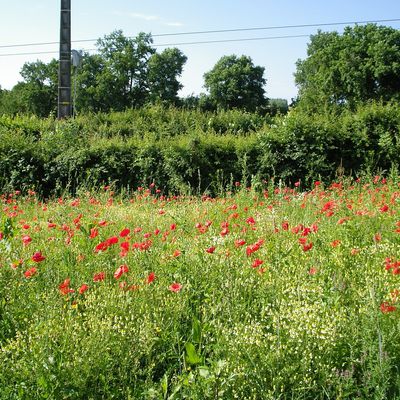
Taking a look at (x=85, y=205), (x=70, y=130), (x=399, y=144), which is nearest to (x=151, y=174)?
(x=70, y=130)

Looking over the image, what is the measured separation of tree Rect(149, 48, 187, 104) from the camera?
1970 inches

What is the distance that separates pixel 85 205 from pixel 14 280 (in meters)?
4.08

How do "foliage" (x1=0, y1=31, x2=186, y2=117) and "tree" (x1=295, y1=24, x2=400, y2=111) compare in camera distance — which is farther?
"foliage" (x1=0, y1=31, x2=186, y2=117)

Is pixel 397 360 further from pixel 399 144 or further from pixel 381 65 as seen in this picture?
pixel 381 65

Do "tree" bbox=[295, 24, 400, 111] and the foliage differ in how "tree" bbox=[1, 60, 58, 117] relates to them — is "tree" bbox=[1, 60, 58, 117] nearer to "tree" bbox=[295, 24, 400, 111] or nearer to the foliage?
the foliage

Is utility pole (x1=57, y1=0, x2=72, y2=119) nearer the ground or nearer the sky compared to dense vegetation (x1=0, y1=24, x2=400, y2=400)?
nearer the sky

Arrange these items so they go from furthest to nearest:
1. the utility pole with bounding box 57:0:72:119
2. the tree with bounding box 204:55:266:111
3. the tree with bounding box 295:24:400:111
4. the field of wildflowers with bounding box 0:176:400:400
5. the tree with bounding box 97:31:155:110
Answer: the tree with bounding box 204:55:266:111 < the tree with bounding box 97:31:155:110 < the tree with bounding box 295:24:400:111 < the utility pole with bounding box 57:0:72:119 < the field of wildflowers with bounding box 0:176:400:400

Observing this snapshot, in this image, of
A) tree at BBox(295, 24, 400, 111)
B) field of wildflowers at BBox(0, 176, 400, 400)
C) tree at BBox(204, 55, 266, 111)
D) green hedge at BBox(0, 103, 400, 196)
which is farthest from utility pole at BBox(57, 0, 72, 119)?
tree at BBox(204, 55, 266, 111)

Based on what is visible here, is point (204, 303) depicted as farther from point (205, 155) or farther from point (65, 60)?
point (65, 60)

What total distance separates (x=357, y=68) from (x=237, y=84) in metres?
15.6

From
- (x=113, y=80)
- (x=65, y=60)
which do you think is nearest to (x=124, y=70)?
(x=113, y=80)

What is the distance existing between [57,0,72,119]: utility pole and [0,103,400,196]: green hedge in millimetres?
2375

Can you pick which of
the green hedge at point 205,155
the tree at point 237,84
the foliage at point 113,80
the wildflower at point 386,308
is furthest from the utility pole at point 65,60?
the tree at point 237,84

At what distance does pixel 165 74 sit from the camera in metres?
51.1
